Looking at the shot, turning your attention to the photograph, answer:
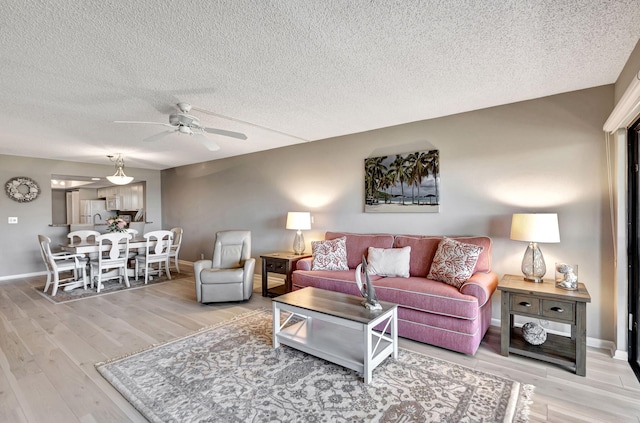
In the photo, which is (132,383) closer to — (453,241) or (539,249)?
(453,241)

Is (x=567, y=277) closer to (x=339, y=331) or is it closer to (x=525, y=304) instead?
(x=525, y=304)

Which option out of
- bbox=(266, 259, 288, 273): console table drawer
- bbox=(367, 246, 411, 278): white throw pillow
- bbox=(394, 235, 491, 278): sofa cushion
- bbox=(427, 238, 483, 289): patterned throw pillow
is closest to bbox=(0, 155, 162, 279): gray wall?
bbox=(266, 259, 288, 273): console table drawer

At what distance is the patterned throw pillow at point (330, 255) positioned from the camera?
12.4 ft

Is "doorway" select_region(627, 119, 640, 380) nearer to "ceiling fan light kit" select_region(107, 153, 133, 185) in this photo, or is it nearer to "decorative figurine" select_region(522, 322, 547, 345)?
"decorative figurine" select_region(522, 322, 547, 345)

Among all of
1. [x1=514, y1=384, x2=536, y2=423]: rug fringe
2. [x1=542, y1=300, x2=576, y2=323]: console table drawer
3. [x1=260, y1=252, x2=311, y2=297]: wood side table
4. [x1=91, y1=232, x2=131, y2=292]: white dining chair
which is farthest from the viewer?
[x1=91, y1=232, x2=131, y2=292]: white dining chair

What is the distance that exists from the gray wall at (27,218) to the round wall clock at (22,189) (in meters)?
0.07

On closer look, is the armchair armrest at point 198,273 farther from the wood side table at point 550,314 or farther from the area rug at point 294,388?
the wood side table at point 550,314

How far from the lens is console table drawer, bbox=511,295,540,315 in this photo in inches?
97.9

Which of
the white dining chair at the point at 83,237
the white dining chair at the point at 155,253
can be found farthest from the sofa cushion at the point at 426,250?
the white dining chair at the point at 83,237

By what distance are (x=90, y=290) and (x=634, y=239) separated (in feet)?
22.4

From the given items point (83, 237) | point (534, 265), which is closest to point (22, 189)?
point (83, 237)

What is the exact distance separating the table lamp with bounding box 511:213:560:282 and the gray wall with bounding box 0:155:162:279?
8.09 metres

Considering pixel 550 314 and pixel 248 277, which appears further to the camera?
pixel 248 277

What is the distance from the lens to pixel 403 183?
3910 millimetres
